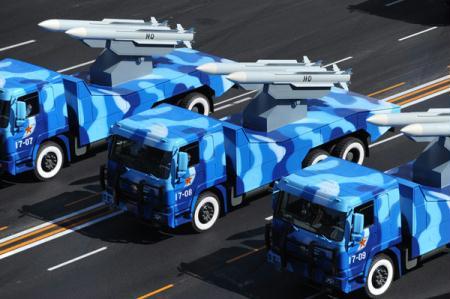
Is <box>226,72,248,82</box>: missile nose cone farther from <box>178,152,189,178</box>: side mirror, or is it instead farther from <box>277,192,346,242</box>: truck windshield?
<box>277,192,346,242</box>: truck windshield

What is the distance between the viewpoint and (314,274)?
2903 cm

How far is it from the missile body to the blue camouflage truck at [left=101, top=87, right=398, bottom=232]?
484 centimetres

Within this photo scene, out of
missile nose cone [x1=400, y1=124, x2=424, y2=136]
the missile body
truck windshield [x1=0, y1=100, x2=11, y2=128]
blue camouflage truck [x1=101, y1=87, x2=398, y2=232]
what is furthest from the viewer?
the missile body

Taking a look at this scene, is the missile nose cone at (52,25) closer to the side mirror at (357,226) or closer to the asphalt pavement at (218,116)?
the asphalt pavement at (218,116)

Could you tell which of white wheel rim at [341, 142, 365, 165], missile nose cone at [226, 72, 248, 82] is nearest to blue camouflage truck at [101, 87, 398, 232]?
white wheel rim at [341, 142, 365, 165]

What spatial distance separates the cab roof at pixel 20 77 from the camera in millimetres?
35531

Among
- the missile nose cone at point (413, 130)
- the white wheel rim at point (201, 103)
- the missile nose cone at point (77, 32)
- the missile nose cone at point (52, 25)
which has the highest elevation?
the missile nose cone at point (52, 25)

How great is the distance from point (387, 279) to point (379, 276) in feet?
0.95

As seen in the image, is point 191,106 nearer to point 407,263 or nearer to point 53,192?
point 53,192

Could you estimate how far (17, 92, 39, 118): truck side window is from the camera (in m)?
35.7

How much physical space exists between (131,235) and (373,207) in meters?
7.72

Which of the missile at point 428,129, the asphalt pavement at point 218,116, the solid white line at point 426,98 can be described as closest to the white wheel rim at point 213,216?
the asphalt pavement at point 218,116

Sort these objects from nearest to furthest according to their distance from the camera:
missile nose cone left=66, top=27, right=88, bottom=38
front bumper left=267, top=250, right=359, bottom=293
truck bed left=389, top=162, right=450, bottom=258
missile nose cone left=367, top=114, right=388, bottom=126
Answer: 1. front bumper left=267, top=250, right=359, bottom=293
2. truck bed left=389, top=162, right=450, bottom=258
3. missile nose cone left=367, top=114, right=388, bottom=126
4. missile nose cone left=66, top=27, right=88, bottom=38

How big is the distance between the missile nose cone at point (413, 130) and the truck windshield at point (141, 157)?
6.17m
